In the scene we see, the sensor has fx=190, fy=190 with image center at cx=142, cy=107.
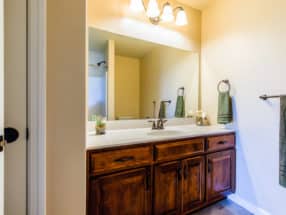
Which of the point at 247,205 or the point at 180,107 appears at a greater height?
the point at 180,107

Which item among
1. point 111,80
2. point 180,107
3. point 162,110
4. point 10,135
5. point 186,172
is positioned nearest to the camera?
point 10,135

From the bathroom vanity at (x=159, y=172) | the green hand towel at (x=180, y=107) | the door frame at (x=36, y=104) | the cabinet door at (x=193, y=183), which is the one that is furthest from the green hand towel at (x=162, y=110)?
the door frame at (x=36, y=104)

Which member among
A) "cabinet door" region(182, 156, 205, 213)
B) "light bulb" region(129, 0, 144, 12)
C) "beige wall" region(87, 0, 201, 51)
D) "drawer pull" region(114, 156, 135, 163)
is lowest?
"cabinet door" region(182, 156, 205, 213)

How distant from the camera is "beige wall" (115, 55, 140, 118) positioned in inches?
81.6

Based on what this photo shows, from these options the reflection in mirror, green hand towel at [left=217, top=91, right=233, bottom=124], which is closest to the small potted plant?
the reflection in mirror

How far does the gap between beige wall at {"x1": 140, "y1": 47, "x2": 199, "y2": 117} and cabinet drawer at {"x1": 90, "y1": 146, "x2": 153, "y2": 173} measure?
29.9 inches

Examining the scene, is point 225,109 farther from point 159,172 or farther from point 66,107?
point 66,107

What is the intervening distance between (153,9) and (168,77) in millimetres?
808

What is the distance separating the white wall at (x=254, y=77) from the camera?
1.79 m

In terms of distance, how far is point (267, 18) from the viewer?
6.12 ft

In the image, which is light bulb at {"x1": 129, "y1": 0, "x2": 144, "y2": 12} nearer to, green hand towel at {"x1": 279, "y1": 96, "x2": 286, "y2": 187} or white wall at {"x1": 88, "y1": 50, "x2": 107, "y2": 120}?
white wall at {"x1": 88, "y1": 50, "x2": 107, "y2": 120}

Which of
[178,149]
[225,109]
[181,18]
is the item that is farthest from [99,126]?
[181,18]

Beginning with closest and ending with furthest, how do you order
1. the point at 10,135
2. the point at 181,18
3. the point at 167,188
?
the point at 10,135 < the point at 167,188 < the point at 181,18

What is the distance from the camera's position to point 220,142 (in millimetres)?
2061
